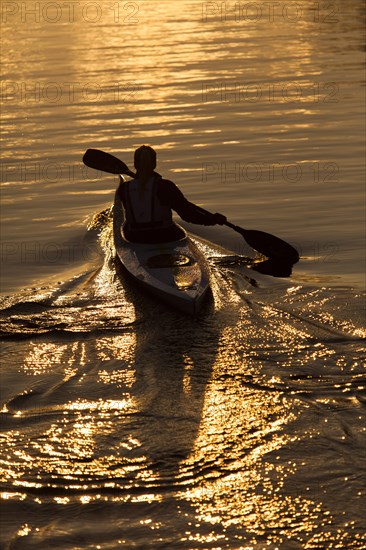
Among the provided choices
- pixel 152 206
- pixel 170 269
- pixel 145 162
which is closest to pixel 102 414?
pixel 170 269

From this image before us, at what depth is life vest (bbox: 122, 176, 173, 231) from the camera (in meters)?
12.1

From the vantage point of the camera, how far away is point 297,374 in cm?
909

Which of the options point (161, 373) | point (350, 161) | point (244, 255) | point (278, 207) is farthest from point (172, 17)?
point (161, 373)

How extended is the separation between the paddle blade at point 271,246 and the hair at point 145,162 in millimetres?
1623

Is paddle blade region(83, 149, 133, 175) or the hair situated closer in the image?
the hair

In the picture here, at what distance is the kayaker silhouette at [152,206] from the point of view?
39.2 ft

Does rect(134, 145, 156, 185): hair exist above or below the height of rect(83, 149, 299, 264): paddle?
above

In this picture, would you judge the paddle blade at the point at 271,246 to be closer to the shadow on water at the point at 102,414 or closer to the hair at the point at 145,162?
the hair at the point at 145,162

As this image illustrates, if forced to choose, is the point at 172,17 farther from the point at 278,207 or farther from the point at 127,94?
the point at 278,207

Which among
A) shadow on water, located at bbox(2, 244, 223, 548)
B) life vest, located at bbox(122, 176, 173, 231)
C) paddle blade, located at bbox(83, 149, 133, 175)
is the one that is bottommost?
shadow on water, located at bbox(2, 244, 223, 548)

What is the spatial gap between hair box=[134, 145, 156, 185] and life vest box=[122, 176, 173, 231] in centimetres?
7

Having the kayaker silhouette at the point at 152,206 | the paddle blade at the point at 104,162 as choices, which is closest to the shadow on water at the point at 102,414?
the kayaker silhouette at the point at 152,206

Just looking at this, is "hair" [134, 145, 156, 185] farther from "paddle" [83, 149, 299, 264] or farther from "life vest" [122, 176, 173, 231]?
"paddle" [83, 149, 299, 264]

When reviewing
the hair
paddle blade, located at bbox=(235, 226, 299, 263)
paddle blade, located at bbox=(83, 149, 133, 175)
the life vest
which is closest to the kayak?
the life vest
